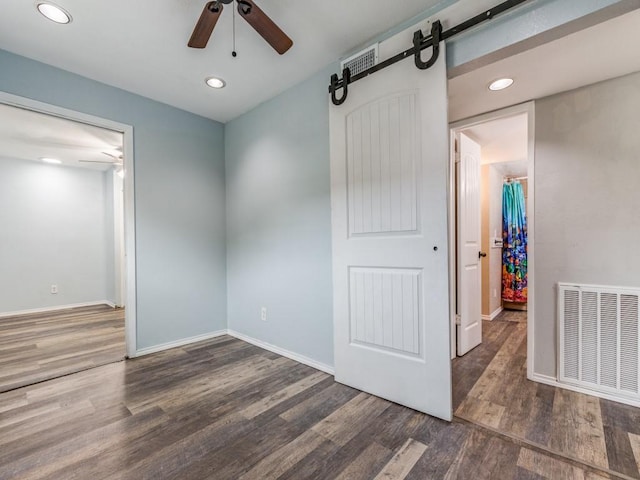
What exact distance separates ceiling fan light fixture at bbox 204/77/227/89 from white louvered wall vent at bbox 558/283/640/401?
10.6ft

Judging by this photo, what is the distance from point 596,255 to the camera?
2094 millimetres

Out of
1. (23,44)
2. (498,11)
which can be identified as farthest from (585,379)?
(23,44)

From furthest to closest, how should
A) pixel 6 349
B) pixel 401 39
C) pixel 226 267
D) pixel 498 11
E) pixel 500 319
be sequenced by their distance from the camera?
pixel 500 319 < pixel 226 267 < pixel 6 349 < pixel 401 39 < pixel 498 11

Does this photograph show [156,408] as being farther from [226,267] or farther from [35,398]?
[226,267]

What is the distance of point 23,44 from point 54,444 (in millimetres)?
2638

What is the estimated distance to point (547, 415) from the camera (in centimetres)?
182

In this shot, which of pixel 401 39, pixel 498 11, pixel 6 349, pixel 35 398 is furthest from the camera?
pixel 6 349

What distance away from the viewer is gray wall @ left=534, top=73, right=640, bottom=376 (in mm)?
1996

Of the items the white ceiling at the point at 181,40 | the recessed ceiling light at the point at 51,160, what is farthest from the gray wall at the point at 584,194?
the recessed ceiling light at the point at 51,160

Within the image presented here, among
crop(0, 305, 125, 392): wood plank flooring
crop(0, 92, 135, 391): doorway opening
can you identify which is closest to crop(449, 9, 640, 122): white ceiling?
crop(0, 92, 135, 391): doorway opening

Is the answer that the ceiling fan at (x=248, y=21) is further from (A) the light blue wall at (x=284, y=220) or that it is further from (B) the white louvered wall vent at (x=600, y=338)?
(B) the white louvered wall vent at (x=600, y=338)

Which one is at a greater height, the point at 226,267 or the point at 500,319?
the point at 226,267

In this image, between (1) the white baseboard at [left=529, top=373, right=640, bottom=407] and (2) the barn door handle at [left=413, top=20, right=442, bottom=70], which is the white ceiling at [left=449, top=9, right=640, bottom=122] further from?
(1) the white baseboard at [left=529, top=373, right=640, bottom=407]

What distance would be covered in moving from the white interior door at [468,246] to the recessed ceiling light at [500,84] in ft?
2.17
